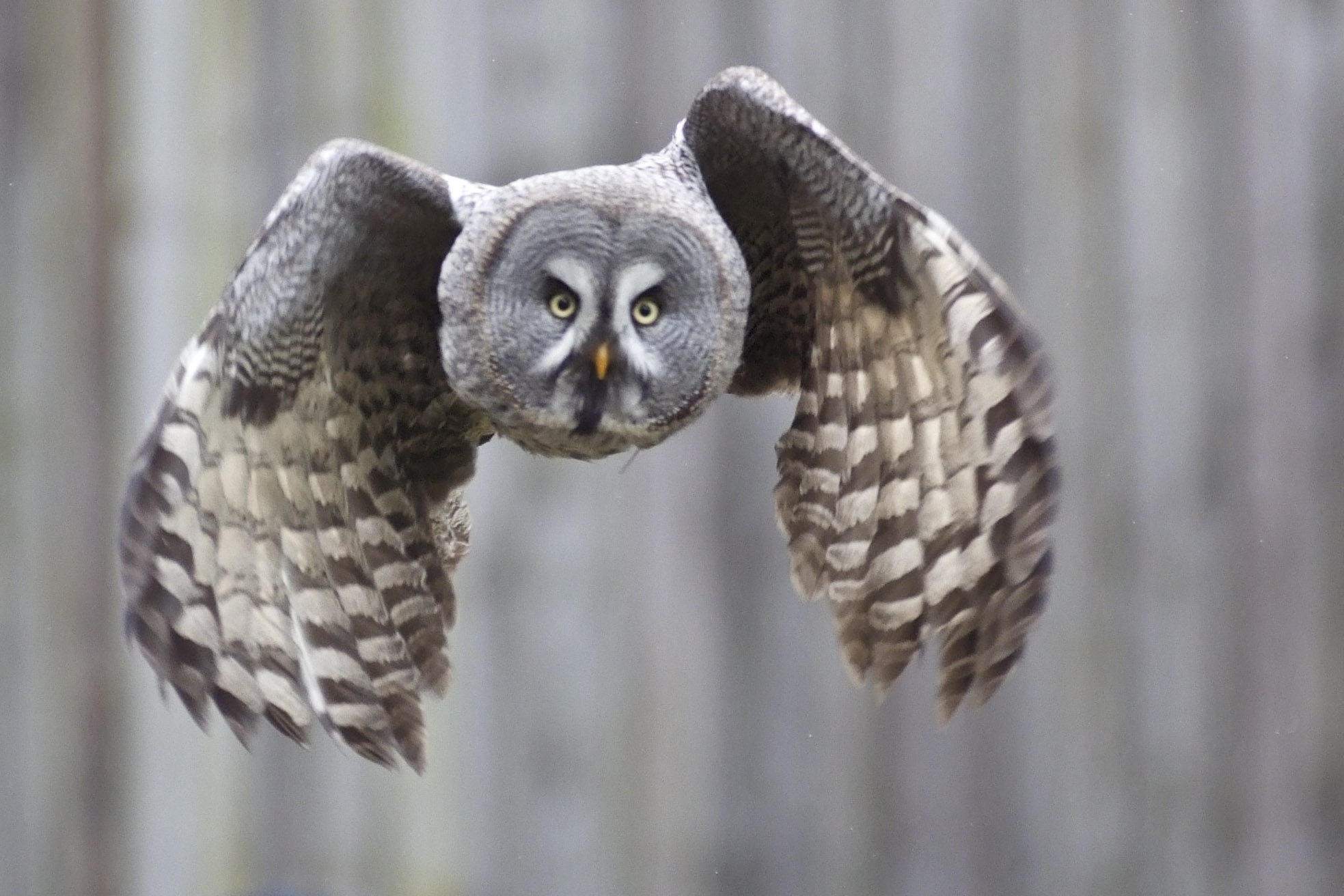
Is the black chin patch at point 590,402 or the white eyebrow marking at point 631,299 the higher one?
the white eyebrow marking at point 631,299

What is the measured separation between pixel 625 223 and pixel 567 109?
454 millimetres

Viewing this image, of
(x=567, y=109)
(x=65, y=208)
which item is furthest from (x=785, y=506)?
(x=65, y=208)

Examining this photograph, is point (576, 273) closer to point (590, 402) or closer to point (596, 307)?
point (596, 307)

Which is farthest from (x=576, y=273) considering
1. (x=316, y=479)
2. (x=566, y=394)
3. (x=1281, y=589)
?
(x=1281, y=589)

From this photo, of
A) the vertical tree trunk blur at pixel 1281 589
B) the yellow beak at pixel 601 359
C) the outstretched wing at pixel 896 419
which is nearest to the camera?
the outstretched wing at pixel 896 419

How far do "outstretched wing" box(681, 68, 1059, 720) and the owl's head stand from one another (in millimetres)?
105

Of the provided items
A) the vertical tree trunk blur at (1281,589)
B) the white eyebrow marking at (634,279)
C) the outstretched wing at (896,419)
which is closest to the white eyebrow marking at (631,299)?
the white eyebrow marking at (634,279)

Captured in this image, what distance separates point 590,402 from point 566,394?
0.03 meters

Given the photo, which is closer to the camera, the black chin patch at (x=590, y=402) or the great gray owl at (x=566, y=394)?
the great gray owl at (x=566, y=394)

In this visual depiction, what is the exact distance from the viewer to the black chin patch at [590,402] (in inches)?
74.8

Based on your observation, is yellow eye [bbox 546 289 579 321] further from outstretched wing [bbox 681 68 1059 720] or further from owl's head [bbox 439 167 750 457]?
outstretched wing [bbox 681 68 1059 720]

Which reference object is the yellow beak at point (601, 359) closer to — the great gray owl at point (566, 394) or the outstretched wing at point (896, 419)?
the great gray owl at point (566, 394)

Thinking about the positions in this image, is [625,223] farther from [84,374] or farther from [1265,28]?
[1265,28]

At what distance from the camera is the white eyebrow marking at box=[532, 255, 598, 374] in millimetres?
1905
